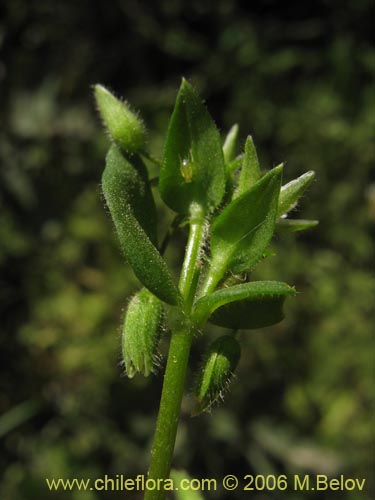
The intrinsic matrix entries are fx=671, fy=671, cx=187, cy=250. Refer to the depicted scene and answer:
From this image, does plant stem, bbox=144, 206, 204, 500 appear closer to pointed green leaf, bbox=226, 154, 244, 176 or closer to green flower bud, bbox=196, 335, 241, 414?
green flower bud, bbox=196, 335, 241, 414

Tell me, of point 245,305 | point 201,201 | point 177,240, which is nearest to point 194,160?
point 201,201

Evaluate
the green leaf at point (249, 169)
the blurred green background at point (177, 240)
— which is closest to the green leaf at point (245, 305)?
the green leaf at point (249, 169)

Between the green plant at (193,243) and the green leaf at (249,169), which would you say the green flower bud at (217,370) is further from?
the green leaf at (249,169)

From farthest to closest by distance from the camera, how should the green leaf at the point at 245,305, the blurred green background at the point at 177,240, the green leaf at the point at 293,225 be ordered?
the blurred green background at the point at 177,240, the green leaf at the point at 293,225, the green leaf at the point at 245,305

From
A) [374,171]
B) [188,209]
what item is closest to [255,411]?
[374,171]

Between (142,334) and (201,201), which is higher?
(201,201)

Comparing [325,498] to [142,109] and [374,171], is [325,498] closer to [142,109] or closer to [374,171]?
[374,171]

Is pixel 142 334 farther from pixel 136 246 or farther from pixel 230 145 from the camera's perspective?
pixel 230 145
